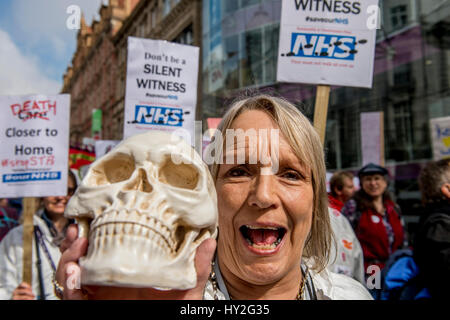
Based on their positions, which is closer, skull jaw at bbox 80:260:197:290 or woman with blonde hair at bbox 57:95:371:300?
skull jaw at bbox 80:260:197:290

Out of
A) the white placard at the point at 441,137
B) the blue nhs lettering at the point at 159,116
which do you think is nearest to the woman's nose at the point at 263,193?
the blue nhs lettering at the point at 159,116

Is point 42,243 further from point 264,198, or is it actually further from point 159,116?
point 264,198

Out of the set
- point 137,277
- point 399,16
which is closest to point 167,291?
point 137,277

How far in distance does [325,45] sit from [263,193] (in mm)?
2069

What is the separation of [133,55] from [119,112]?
2316 centimetres

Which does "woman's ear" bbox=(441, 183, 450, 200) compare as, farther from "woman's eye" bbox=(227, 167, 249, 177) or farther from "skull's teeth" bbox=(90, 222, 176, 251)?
"skull's teeth" bbox=(90, 222, 176, 251)

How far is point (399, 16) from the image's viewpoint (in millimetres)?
9703

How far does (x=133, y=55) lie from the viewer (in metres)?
3.60

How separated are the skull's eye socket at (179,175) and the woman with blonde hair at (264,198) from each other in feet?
0.53

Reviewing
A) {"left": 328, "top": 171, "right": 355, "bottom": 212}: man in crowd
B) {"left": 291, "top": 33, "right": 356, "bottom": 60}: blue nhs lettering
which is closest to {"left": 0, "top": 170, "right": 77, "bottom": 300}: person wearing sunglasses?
{"left": 291, "top": 33, "right": 356, "bottom": 60}: blue nhs lettering

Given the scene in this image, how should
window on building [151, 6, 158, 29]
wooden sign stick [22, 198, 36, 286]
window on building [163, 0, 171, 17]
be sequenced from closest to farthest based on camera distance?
1. wooden sign stick [22, 198, 36, 286]
2. window on building [163, 0, 171, 17]
3. window on building [151, 6, 158, 29]

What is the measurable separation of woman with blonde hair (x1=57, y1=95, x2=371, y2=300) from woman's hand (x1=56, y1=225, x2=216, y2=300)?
0.82 feet

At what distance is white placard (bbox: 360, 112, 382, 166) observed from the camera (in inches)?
189

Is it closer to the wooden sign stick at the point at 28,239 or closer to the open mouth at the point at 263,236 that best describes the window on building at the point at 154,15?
the wooden sign stick at the point at 28,239
